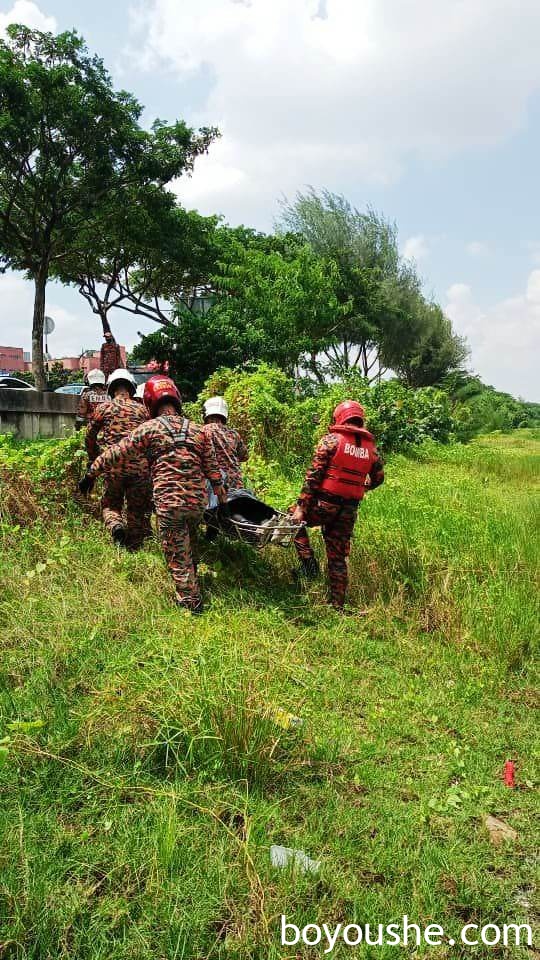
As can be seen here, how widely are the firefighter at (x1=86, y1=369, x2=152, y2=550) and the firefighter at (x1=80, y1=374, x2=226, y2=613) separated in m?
0.50

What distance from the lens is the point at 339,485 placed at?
575cm

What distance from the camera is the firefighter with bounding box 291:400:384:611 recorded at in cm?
577

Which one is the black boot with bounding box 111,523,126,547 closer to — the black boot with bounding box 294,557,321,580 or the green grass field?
→ the green grass field

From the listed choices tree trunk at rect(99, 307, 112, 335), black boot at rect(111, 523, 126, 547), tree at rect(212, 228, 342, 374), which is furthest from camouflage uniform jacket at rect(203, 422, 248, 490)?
tree trunk at rect(99, 307, 112, 335)

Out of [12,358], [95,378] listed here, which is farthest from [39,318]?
[12,358]

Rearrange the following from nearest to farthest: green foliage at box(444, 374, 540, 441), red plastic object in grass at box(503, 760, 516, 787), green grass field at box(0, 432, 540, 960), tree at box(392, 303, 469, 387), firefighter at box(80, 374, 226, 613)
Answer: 1. green grass field at box(0, 432, 540, 960)
2. red plastic object in grass at box(503, 760, 516, 787)
3. firefighter at box(80, 374, 226, 613)
4. green foliage at box(444, 374, 540, 441)
5. tree at box(392, 303, 469, 387)

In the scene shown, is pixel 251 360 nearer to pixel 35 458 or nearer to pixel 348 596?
pixel 35 458

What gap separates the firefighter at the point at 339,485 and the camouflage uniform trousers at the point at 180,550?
0.99 m

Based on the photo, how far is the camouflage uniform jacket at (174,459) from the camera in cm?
527

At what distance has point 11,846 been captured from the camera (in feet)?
8.65

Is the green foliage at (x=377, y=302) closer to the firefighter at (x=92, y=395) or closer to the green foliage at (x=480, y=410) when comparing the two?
the green foliage at (x=480, y=410)

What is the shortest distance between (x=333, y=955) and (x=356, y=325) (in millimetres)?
28536

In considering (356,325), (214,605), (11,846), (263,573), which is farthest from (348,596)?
(356,325)

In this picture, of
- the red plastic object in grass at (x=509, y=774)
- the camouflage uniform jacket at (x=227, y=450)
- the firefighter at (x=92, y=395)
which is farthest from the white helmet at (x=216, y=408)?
the red plastic object in grass at (x=509, y=774)
